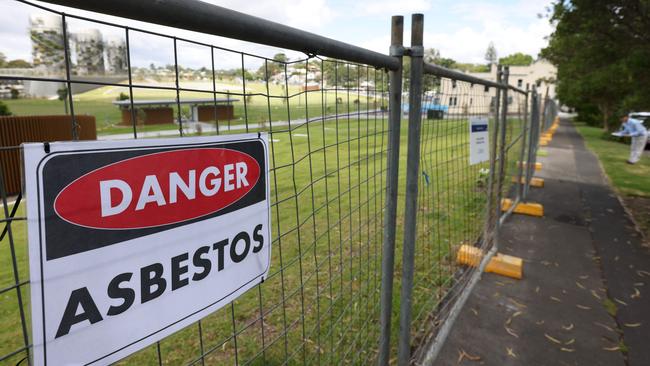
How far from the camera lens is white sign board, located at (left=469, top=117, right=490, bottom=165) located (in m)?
3.28

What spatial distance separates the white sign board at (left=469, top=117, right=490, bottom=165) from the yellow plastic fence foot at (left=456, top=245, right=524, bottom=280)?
1024 mm

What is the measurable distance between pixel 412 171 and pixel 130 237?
1498 millimetres

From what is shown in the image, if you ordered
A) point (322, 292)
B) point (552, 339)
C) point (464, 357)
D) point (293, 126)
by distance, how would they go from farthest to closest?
point (322, 292) → point (552, 339) → point (464, 357) → point (293, 126)

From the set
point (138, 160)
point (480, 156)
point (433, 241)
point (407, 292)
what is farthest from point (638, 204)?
point (138, 160)

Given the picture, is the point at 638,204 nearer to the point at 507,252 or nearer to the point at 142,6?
the point at 507,252

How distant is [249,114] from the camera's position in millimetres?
Answer: 1236

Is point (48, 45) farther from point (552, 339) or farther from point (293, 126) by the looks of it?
point (552, 339)

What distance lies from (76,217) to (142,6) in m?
0.42

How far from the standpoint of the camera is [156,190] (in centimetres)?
85

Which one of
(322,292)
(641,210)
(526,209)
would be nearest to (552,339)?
(322,292)

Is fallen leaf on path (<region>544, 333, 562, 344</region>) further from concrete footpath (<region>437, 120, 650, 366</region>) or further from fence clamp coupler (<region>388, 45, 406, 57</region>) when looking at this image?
fence clamp coupler (<region>388, 45, 406, 57</region>)

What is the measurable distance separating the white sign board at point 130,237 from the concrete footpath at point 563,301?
214 cm

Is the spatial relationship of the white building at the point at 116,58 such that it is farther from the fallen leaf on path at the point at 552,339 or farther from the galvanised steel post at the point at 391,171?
the fallen leaf on path at the point at 552,339

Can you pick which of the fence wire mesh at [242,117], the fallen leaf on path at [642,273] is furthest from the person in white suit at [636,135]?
the fence wire mesh at [242,117]
